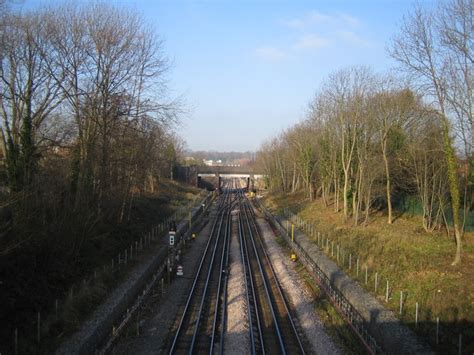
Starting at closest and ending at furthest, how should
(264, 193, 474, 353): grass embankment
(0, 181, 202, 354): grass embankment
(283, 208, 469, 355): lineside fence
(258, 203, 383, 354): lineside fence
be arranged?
(283, 208, 469, 355): lineside fence → (0, 181, 202, 354): grass embankment → (264, 193, 474, 353): grass embankment → (258, 203, 383, 354): lineside fence

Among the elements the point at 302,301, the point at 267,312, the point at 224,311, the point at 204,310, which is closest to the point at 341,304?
the point at 302,301

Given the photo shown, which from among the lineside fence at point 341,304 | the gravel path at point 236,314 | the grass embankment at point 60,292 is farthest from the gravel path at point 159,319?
the lineside fence at point 341,304

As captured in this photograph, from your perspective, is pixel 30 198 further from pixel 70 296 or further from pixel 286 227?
pixel 286 227

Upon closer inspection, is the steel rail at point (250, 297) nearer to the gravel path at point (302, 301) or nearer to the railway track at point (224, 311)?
the railway track at point (224, 311)

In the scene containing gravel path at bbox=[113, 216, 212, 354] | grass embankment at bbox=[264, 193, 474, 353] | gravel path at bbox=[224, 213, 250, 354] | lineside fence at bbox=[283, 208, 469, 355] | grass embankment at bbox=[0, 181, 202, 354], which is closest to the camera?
lineside fence at bbox=[283, 208, 469, 355]

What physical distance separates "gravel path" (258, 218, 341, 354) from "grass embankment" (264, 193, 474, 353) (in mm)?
2236

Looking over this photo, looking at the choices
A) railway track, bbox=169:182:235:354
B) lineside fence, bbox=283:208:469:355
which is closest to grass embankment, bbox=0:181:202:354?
railway track, bbox=169:182:235:354

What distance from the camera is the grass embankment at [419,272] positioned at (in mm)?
13000

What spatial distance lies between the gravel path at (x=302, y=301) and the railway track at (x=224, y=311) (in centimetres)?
39

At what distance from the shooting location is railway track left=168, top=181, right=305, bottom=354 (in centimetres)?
1410

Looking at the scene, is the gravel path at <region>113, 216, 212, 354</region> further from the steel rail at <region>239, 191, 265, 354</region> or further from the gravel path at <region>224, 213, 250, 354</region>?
the steel rail at <region>239, 191, 265, 354</region>

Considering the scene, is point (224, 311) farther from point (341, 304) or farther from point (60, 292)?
point (60, 292)

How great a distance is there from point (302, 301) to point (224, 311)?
3.30 m

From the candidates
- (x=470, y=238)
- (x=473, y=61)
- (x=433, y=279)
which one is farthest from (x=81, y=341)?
(x=470, y=238)
